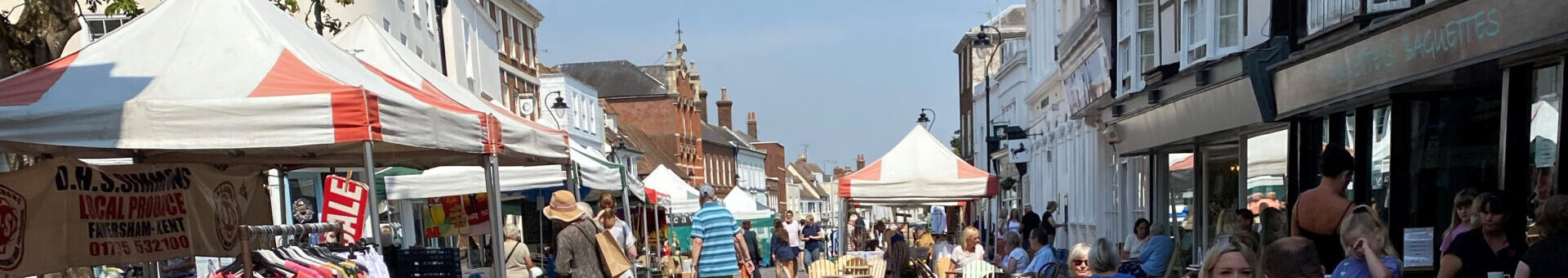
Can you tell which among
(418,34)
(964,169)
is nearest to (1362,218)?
(964,169)

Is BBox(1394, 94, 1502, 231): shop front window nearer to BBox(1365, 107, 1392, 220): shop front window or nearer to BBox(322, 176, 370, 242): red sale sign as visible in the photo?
BBox(1365, 107, 1392, 220): shop front window

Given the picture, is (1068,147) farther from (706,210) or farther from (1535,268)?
(1535,268)

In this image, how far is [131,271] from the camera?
1179cm

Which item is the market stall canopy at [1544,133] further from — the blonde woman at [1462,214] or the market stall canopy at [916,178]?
the market stall canopy at [916,178]

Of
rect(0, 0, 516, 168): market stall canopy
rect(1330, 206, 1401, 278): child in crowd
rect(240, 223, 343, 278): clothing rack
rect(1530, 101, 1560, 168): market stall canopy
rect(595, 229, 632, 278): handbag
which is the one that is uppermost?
rect(0, 0, 516, 168): market stall canopy

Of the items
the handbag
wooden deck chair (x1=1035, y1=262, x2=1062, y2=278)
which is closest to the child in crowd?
wooden deck chair (x1=1035, y1=262, x2=1062, y2=278)

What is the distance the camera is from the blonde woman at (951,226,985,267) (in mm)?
15531

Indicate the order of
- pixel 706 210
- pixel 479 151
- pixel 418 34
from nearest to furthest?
1. pixel 479 151
2. pixel 706 210
3. pixel 418 34

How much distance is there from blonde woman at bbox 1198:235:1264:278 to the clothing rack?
13.4 ft

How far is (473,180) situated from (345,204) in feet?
6.49

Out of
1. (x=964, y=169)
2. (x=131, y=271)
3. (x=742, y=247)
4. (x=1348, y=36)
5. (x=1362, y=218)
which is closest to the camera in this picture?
(x=1362, y=218)

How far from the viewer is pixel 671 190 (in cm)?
2427

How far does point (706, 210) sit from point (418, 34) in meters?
20.5

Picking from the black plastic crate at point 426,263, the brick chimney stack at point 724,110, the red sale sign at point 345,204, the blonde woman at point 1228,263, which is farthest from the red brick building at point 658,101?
the blonde woman at point 1228,263
